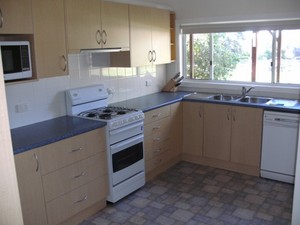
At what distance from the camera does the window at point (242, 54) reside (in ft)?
13.5

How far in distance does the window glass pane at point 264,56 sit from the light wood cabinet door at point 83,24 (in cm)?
223

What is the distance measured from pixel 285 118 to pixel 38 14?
2766 millimetres

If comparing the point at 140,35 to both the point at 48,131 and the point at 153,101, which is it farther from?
the point at 48,131

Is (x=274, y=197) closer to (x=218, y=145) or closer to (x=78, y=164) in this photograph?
(x=218, y=145)

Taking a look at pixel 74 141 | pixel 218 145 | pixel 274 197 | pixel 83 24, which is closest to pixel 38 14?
pixel 83 24

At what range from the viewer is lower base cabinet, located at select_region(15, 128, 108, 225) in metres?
2.49

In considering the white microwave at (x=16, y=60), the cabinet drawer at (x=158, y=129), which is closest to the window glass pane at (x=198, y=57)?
the cabinet drawer at (x=158, y=129)

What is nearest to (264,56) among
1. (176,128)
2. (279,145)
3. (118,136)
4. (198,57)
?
(198,57)

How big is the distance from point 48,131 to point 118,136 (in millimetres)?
702

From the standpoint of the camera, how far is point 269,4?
155 inches

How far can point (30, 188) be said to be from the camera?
8.20ft

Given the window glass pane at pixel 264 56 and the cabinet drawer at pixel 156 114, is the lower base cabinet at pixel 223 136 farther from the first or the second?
the window glass pane at pixel 264 56

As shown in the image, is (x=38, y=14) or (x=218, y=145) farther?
(x=218, y=145)

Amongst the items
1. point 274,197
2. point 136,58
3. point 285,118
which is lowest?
point 274,197
